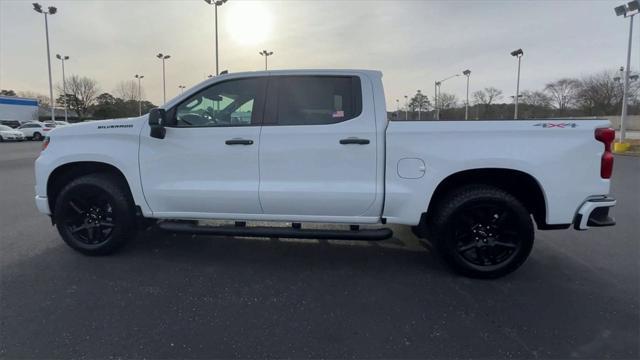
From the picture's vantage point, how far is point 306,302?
3367 mm

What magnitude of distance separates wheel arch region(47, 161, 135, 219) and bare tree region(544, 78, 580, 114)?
8026 cm

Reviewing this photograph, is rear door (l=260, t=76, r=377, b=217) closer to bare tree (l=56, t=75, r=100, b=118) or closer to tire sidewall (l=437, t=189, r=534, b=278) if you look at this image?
tire sidewall (l=437, t=189, r=534, b=278)

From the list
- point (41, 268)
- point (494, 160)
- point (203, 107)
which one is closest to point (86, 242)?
point (41, 268)

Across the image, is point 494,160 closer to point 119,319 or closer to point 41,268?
point 119,319

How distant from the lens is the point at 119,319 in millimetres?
3057

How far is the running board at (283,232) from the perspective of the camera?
3.81 meters

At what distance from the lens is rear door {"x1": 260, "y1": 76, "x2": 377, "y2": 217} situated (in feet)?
12.4

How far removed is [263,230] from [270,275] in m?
0.46

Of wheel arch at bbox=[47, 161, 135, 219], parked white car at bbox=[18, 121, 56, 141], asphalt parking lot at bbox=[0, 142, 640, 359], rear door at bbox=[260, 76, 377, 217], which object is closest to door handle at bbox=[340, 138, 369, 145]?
rear door at bbox=[260, 76, 377, 217]

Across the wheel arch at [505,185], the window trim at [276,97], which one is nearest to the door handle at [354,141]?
the window trim at [276,97]

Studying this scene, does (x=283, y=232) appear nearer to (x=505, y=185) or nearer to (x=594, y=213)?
(x=505, y=185)

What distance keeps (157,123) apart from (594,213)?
4241mm

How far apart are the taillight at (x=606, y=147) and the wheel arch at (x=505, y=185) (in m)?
0.55

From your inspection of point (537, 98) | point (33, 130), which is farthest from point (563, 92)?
point (33, 130)
